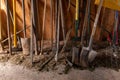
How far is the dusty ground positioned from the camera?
207 cm

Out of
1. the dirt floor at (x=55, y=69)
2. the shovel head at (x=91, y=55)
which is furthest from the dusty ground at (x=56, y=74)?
the shovel head at (x=91, y=55)

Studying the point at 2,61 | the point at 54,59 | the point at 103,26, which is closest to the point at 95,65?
the point at 54,59

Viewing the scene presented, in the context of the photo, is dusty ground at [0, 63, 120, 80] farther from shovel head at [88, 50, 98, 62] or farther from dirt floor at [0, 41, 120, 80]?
shovel head at [88, 50, 98, 62]

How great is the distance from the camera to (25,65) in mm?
2307

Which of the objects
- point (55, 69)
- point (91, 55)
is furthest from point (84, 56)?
point (55, 69)

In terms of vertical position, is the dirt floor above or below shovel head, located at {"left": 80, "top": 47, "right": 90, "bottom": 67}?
below

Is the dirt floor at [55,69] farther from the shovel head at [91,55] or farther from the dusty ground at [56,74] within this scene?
the shovel head at [91,55]

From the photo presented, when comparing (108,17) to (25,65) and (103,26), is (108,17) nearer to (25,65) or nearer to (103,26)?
(103,26)

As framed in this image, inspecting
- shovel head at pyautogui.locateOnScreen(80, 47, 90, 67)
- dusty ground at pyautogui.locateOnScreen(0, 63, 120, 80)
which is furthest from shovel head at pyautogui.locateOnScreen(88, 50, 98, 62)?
dusty ground at pyautogui.locateOnScreen(0, 63, 120, 80)

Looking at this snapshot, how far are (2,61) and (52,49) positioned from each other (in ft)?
2.35

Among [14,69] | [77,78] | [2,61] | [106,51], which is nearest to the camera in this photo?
[77,78]

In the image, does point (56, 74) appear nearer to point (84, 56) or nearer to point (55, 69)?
point (55, 69)

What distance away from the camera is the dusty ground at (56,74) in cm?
207

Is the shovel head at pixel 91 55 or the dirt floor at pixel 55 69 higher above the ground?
the shovel head at pixel 91 55
